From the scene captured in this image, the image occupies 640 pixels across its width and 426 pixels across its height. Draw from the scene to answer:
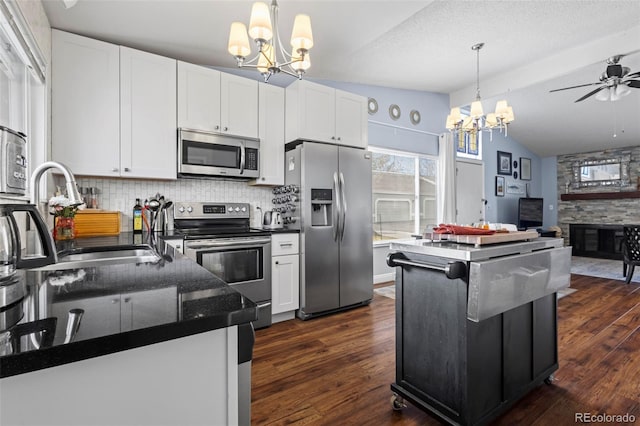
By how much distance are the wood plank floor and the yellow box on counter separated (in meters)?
1.53

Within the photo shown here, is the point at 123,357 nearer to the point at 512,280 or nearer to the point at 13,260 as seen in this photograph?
the point at 13,260

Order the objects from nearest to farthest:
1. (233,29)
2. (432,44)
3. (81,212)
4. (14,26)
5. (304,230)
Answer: (14,26) < (233,29) < (81,212) < (304,230) < (432,44)

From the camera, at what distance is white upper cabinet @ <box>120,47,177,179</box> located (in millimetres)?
2705

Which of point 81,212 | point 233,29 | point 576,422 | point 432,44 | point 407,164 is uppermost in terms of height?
point 432,44

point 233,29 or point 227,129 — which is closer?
point 233,29

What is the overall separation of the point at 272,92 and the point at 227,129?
665mm

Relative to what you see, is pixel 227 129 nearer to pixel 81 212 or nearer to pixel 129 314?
pixel 81 212

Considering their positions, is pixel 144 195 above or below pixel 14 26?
below

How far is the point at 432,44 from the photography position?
11.9 ft

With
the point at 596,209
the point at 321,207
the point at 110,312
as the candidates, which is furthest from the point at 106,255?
the point at 596,209

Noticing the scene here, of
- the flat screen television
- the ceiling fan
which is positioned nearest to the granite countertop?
the ceiling fan

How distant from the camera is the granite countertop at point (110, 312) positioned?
518mm

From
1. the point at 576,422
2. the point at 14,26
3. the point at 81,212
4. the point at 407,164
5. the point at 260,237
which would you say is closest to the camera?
the point at 14,26

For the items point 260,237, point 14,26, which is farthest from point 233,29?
point 260,237
